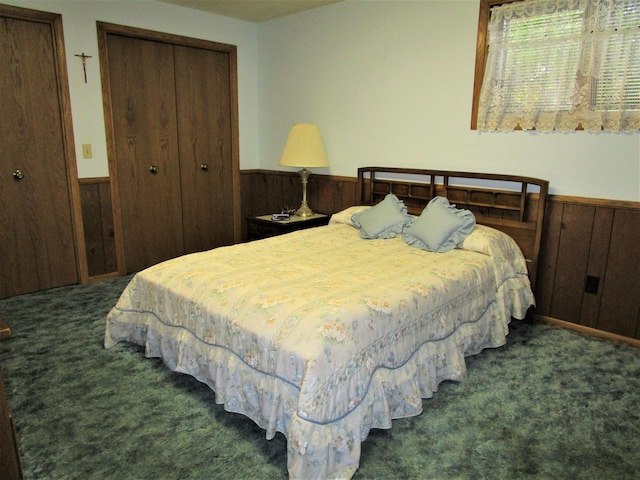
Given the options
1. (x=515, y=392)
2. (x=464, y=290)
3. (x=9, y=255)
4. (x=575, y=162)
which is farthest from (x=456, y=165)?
(x=9, y=255)

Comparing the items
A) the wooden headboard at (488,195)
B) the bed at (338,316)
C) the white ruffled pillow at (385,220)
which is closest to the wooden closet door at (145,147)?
the bed at (338,316)

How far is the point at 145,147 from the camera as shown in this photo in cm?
415

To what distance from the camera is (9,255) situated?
354 centimetres

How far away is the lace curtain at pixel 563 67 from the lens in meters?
2.70

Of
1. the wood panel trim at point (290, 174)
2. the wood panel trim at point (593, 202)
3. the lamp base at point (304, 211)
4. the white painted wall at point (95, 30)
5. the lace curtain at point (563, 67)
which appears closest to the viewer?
the lace curtain at point (563, 67)

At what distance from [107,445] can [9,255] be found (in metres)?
2.31

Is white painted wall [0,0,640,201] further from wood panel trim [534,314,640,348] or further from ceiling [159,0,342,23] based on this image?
wood panel trim [534,314,640,348]

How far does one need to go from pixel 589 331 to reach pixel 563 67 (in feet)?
5.60

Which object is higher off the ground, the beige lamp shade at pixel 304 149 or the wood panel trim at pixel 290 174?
the beige lamp shade at pixel 304 149

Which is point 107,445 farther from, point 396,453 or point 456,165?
point 456,165

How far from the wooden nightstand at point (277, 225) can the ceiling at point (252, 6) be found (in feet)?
6.10

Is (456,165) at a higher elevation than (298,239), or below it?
higher

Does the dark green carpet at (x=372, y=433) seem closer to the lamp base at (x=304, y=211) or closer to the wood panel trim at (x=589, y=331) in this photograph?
the wood panel trim at (x=589, y=331)

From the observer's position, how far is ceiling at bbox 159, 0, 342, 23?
158 inches
